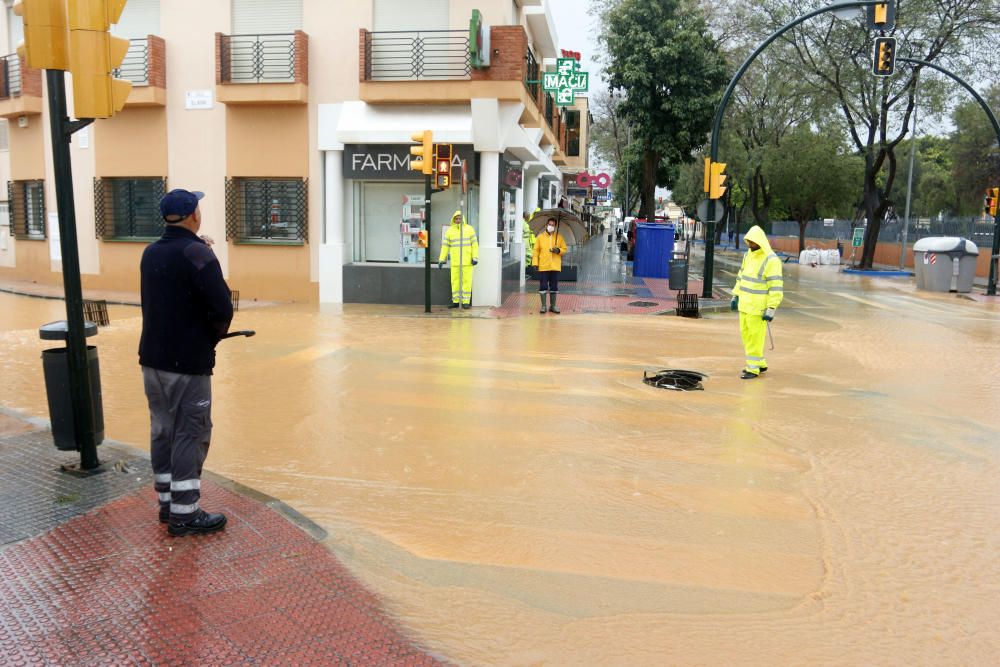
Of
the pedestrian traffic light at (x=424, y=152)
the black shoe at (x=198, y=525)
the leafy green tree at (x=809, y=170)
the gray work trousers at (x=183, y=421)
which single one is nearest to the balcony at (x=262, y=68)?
the pedestrian traffic light at (x=424, y=152)

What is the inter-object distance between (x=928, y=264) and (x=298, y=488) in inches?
921

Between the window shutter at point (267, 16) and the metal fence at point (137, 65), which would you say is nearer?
the window shutter at point (267, 16)

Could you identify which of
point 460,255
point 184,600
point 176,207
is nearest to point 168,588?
point 184,600

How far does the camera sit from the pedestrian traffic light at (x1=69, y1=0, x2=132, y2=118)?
536cm

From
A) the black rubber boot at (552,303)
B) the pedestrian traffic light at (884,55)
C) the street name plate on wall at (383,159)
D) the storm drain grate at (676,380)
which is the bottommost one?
the storm drain grate at (676,380)

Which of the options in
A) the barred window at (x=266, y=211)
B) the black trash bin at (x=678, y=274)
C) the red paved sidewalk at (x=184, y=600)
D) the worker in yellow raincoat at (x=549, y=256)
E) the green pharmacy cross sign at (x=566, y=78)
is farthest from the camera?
the green pharmacy cross sign at (x=566, y=78)

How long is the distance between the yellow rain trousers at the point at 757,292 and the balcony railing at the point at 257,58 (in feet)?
36.9

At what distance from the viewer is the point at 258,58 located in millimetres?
17516

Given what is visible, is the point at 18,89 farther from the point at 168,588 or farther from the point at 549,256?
the point at 168,588

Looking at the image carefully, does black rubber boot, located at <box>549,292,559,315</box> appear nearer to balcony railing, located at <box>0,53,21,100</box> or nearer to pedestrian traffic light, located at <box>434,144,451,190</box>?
pedestrian traffic light, located at <box>434,144,451,190</box>

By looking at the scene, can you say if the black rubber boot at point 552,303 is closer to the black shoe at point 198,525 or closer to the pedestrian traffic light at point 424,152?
the pedestrian traffic light at point 424,152

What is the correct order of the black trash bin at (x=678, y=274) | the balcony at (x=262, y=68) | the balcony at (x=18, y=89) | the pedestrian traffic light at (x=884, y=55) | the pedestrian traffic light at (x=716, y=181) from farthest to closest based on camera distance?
1. the balcony at (x=18, y=89)
2. the black trash bin at (x=678, y=274)
3. the pedestrian traffic light at (x=884, y=55)
4. the pedestrian traffic light at (x=716, y=181)
5. the balcony at (x=262, y=68)

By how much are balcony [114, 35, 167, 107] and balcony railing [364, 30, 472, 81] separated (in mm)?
4749

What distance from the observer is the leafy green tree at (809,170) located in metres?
46.5
